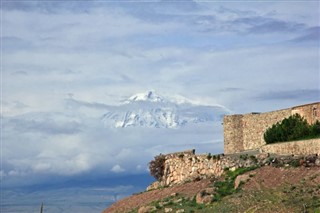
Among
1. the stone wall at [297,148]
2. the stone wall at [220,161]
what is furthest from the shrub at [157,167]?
the stone wall at [297,148]

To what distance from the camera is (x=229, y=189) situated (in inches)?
1817

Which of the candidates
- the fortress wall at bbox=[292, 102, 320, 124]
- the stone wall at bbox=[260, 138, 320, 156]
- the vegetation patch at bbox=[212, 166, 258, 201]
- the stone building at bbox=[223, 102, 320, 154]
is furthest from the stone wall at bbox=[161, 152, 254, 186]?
the stone building at bbox=[223, 102, 320, 154]

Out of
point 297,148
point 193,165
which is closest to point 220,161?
point 193,165

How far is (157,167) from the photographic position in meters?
56.6

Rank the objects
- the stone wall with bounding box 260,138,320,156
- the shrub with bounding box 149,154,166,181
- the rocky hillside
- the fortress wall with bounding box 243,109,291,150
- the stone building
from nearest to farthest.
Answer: the rocky hillside < the stone wall with bounding box 260,138,320,156 < the shrub with bounding box 149,154,166,181 < the fortress wall with bounding box 243,109,291,150 < the stone building

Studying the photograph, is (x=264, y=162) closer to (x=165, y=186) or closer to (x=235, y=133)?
(x=165, y=186)

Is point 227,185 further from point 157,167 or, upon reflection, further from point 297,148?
point 157,167

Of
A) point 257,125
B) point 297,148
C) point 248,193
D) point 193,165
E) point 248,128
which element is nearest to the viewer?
point 248,193

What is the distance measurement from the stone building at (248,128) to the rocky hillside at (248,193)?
13.0 m

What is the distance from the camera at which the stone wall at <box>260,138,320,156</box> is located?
48312mm

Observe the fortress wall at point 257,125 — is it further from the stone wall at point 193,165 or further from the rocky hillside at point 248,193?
the rocky hillside at point 248,193

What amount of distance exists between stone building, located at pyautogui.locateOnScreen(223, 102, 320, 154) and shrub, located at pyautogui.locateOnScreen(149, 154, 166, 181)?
860 cm

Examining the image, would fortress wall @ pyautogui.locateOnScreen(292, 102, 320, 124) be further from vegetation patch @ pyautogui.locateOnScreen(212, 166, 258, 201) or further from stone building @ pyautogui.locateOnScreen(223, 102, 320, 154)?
vegetation patch @ pyautogui.locateOnScreen(212, 166, 258, 201)

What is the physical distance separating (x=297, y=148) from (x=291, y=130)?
23.7ft
